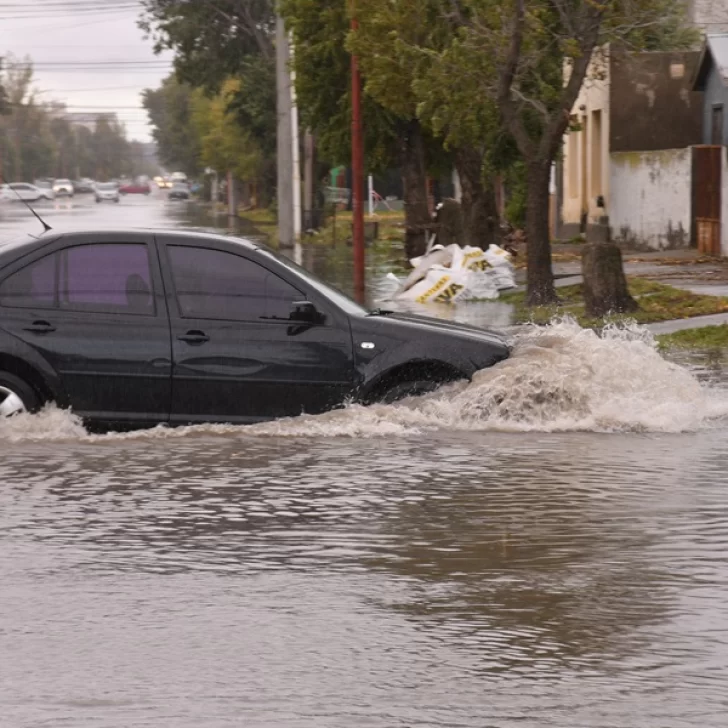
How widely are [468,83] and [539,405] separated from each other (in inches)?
543

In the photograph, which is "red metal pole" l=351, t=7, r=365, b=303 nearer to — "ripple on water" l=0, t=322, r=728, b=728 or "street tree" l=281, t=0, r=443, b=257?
"street tree" l=281, t=0, r=443, b=257

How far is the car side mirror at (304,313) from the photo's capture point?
1101 cm

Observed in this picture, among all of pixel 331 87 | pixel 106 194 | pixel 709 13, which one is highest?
pixel 709 13

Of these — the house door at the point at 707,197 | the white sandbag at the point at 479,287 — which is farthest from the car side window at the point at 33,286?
the house door at the point at 707,197

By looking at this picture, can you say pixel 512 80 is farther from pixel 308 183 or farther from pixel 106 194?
pixel 106 194

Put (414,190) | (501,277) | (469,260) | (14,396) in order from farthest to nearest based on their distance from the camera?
(414,190) < (501,277) < (469,260) < (14,396)

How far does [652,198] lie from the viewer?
120 feet

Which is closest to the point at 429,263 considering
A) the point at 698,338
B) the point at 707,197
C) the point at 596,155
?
the point at 707,197

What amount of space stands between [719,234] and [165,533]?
24.2m

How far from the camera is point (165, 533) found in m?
8.31

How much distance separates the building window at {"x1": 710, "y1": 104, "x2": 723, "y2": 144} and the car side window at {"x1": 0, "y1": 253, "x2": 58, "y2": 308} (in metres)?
27.3

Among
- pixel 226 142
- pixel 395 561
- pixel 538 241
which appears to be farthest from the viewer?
pixel 226 142

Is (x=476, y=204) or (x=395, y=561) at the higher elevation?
(x=476, y=204)

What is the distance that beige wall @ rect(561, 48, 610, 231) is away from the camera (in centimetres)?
4091
